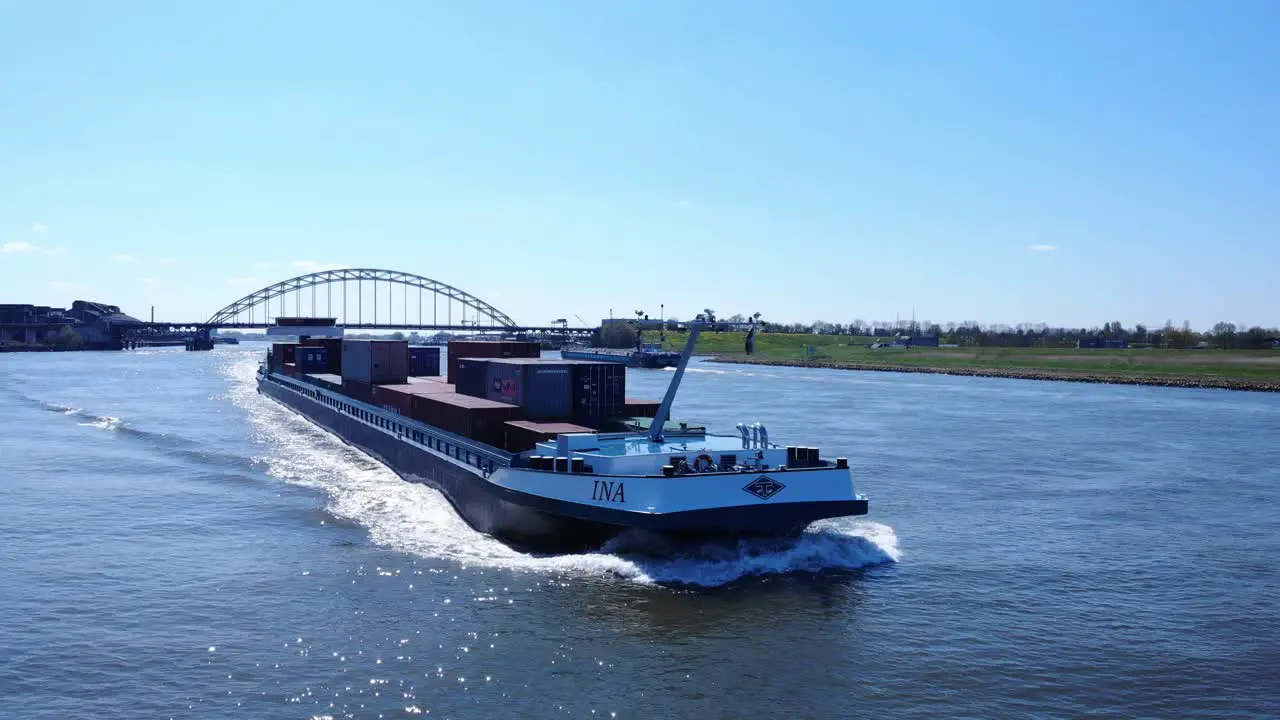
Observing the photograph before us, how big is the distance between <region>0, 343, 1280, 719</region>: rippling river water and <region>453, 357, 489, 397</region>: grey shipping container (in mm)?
4669

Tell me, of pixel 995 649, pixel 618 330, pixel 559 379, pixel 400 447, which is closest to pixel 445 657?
pixel 995 649

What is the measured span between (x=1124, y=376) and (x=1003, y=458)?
3017 inches

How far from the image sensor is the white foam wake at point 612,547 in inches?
920

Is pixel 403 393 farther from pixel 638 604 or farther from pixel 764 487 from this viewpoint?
pixel 638 604

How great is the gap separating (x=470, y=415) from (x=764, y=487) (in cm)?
1257

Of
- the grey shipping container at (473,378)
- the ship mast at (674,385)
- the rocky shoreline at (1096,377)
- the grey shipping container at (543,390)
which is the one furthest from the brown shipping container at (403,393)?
the rocky shoreline at (1096,377)

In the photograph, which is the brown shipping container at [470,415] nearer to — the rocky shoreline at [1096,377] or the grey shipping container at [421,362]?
the grey shipping container at [421,362]

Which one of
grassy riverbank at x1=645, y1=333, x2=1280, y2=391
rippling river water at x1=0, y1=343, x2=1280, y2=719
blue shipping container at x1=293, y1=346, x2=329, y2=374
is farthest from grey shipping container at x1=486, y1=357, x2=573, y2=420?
grassy riverbank at x1=645, y1=333, x2=1280, y2=391

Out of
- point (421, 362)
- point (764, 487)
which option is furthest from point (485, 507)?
point (421, 362)

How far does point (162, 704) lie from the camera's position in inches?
625

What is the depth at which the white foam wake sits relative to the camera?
23.4 meters

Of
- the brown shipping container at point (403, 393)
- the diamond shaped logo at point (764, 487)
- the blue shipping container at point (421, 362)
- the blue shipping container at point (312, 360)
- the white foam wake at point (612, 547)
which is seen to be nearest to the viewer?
the white foam wake at point (612, 547)

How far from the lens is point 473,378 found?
125 ft

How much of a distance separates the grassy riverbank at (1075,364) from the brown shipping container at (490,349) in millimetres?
83276
